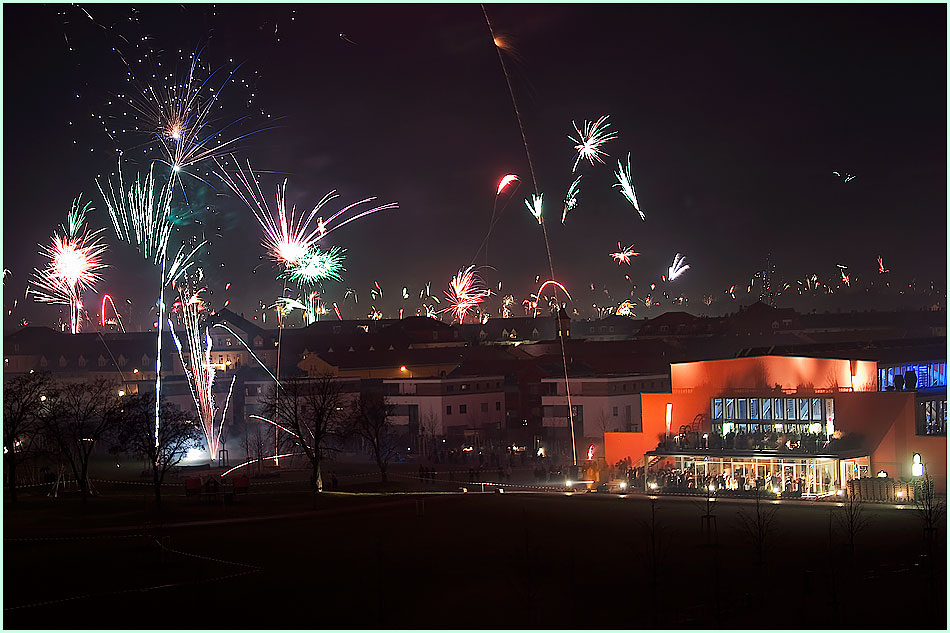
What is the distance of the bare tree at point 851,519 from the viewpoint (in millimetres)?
24094

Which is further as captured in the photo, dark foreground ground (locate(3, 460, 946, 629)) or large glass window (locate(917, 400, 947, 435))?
large glass window (locate(917, 400, 947, 435))

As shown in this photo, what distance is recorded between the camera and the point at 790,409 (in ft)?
124

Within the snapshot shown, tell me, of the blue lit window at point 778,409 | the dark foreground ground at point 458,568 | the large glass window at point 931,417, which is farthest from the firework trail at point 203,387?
the large glass window at point 931,417

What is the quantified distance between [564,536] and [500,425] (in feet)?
110

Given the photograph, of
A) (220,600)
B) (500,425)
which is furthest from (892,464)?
(500,425)

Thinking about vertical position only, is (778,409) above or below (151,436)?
above

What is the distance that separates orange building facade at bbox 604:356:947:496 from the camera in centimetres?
3453

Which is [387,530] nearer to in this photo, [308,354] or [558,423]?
[558,423]

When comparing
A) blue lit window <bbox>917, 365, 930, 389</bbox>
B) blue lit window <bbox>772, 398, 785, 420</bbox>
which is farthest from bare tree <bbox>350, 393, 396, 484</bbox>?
Answer: blue lit window <bbox>917, 365, 930, 389</bbox>

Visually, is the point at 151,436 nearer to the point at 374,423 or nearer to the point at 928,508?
the point at 374,423

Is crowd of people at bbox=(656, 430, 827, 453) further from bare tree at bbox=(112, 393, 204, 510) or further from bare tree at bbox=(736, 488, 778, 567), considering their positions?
bare tree at bbox=(112, 393, 204, 510)

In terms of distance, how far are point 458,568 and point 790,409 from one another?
59.9ft

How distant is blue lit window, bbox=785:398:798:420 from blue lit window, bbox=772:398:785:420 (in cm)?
14

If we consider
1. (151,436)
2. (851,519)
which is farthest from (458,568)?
(151,436)
